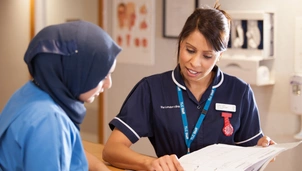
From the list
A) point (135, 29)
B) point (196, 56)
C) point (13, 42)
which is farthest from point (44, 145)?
point (13, 42)

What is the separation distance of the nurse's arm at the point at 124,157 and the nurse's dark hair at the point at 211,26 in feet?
1.53

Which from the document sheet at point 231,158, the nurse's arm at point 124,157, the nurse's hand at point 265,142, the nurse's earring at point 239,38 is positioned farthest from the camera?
the nurse's earring at point 239,38

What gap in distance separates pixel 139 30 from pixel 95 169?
2.37 metres

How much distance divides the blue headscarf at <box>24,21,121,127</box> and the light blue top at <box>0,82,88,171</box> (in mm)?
38

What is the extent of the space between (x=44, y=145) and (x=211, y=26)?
97 cm

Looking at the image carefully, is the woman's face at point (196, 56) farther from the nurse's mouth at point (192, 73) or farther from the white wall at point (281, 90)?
the white wall at point (281, 90)

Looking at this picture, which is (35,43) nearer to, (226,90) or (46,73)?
(46,73)

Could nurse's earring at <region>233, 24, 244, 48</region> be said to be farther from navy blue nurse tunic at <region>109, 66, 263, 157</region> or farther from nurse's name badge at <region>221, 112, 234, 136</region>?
nurse's name badge at <region>221, 112, 234, 136</region>

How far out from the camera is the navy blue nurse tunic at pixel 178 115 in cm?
204

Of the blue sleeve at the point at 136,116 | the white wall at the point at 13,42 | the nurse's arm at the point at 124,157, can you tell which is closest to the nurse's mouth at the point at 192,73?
the blue sleeve at the point at 136,116

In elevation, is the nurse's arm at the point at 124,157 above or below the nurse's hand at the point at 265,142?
below

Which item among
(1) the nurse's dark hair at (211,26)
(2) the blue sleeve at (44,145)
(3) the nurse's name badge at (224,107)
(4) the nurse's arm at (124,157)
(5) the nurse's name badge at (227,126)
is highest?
(1) the nurse's dark hair at (211,26)

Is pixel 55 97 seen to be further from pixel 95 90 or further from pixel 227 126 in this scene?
pixel 227 126

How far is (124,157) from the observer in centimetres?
197
